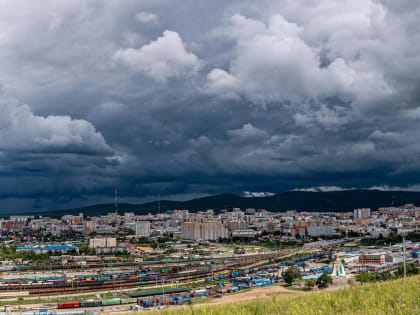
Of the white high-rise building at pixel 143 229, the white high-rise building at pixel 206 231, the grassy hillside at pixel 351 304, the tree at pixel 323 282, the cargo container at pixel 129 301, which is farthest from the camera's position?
the white high-rise building at pixel 143 229

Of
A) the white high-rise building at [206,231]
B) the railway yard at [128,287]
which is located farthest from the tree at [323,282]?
the white high-rise building at [206,231]

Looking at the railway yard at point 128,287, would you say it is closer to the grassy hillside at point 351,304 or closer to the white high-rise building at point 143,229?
the grassy hillside at point 351,304

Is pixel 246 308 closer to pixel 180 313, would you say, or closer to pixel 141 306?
pixel 180 313

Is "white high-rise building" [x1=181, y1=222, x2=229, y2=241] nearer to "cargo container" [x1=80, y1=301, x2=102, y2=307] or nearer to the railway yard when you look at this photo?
the railway yard

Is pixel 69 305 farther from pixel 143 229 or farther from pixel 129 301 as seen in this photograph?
pixel 143 229

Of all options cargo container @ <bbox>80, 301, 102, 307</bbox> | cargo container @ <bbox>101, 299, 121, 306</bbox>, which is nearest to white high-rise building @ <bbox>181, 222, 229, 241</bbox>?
cargo container @ <bbox>101, 299, 121, 306</bbox>

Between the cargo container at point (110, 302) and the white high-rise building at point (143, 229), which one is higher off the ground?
the cargo container at point (110, 302)
